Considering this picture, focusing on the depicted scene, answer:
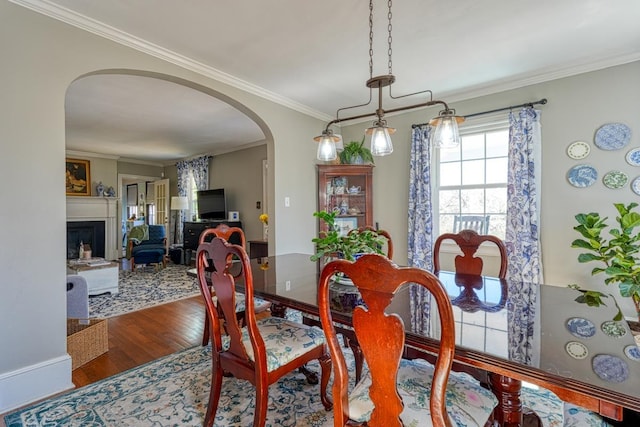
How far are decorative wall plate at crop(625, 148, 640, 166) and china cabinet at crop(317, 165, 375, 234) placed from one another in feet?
8.03

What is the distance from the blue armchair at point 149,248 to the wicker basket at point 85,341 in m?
3.63

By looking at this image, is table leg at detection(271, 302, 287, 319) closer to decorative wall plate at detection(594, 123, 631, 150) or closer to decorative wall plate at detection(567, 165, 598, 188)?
decorative wall plate at detection(567, 165, 598, 188)

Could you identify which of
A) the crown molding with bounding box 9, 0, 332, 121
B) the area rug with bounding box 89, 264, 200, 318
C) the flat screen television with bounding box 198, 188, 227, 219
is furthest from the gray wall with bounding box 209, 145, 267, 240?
the crown molding with bounding box 9, 0, 332, 121

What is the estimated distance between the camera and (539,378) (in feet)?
2.76

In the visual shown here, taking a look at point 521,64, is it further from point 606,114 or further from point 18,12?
point 18,12

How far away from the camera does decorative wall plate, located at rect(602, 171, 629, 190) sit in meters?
2.64

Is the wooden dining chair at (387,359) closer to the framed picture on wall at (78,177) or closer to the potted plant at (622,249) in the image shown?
the potted plant at (622,249)

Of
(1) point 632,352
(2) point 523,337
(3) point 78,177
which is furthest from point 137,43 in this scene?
(3) point 78,177

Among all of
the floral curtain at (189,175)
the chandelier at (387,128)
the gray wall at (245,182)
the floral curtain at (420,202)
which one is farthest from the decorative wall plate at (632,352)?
the floral curtain at (189,175)

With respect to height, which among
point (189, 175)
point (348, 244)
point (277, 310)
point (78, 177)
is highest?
point (189, 175)

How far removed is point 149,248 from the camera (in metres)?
5.96

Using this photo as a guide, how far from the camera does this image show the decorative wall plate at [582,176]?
278 cm

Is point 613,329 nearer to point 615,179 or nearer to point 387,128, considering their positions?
point 387,128

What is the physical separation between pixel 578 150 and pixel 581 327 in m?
2.48
